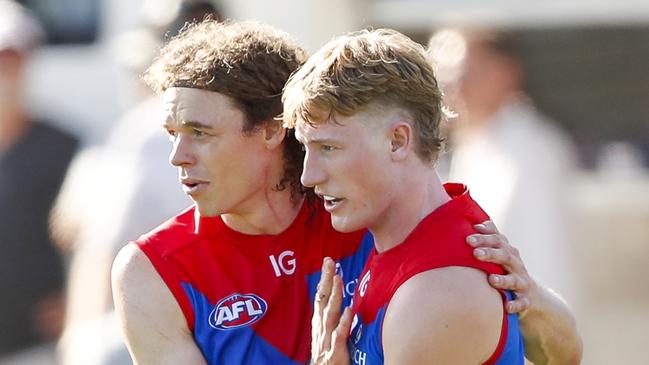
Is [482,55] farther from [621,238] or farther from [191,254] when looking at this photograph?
[191,254]

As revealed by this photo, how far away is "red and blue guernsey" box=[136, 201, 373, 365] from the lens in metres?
4.05

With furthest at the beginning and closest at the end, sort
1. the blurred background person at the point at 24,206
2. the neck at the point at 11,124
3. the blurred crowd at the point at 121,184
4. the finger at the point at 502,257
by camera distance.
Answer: the neck at the point at 11,124
the blurred background person at the point at 24,206
the blurred crowd at the point at 121,184
the finger at the point at 502,257

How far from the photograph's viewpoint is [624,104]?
8.58 m

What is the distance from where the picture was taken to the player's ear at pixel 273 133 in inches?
161

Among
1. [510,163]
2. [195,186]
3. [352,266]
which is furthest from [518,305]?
[510,163]

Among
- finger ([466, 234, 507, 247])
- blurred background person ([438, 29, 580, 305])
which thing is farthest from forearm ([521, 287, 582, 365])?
blurred background person ([438, 29, 580, 305])

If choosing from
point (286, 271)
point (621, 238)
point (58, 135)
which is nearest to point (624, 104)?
point (621, 238)

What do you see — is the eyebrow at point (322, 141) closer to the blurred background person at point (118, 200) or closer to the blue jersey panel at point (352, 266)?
the blue jersey panel at point (352, 266)

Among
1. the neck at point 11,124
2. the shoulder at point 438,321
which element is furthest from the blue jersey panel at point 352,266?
the neck at point 11,124

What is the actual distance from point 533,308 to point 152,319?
3.01ft

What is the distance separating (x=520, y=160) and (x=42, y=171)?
225 cm

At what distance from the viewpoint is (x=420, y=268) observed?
364 centimetres

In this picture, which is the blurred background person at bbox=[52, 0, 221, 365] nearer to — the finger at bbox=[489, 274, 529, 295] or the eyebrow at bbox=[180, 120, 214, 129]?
the eyebrow at bbox=[180, 120, 214, 129]

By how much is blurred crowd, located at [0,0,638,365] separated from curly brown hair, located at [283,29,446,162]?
1975 mm
